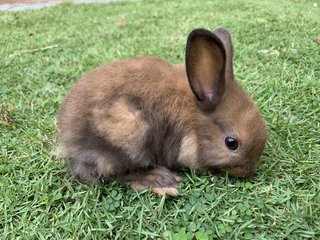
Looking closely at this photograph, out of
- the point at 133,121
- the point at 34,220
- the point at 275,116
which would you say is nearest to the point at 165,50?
the point at 275,116

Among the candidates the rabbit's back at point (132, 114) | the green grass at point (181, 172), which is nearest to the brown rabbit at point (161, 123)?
the rabbit's back at point (132, 114)

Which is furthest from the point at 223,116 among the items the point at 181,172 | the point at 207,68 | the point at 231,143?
the point at 181,172

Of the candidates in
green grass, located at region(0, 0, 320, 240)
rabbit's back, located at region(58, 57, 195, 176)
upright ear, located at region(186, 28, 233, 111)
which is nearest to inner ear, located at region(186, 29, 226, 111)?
upright ear, located at region(186, 28, 233, 111)

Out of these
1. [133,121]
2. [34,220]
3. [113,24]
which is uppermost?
[133,121]

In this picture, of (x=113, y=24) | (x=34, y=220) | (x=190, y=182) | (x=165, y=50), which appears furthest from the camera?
(x=113, y=24)

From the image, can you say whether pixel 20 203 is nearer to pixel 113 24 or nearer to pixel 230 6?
pixel 113 24

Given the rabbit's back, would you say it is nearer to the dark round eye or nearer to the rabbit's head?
the rabbit's head

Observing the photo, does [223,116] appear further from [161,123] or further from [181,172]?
[181,172]
